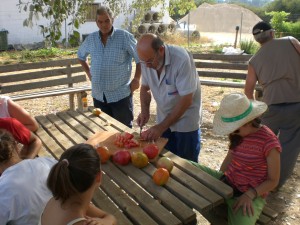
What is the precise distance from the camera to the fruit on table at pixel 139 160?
235cm

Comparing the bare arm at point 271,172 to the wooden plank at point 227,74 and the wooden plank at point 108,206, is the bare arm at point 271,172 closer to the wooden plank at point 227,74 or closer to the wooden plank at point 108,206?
the wooden plank at point 108,206

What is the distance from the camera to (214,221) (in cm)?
231

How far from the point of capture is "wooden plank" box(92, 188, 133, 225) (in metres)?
1.82

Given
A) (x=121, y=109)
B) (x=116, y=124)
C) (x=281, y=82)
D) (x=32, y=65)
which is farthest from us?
(x=32, y=65)

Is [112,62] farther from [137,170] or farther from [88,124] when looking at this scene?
[137,170]

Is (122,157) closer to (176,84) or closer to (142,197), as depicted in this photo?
(142,197)

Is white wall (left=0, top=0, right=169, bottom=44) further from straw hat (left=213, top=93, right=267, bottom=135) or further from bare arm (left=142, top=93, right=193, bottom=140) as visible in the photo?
straw hat (left=213, top=93, right=267, bottom=135)

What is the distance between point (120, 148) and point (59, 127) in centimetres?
92

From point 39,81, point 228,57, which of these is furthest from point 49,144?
point 228,57

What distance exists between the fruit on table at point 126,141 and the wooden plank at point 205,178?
26 centimetres

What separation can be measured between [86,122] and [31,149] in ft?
2.83

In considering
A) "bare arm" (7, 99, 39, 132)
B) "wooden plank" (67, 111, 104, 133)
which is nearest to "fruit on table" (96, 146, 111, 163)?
"wooden plank" (67, 111, 104, 133)

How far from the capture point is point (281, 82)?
136 inches

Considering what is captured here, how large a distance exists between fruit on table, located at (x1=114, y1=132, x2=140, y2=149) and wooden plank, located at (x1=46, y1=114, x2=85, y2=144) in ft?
1.26
